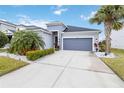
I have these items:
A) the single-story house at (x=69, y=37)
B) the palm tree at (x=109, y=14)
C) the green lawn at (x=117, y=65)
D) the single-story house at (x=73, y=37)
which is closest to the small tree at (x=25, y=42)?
the single-story house at (x=69, y=37)

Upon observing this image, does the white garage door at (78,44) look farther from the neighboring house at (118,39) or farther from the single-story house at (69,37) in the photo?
the neighboring house at (118,39)

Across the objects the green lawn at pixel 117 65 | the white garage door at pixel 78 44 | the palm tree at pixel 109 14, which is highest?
the palm tree at pixel 109 14

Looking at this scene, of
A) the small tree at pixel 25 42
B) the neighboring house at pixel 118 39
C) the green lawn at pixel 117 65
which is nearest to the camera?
the green lawn at pixel 117 65

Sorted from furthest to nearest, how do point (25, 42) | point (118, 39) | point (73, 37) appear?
point (118, 39) → point (73, 37) → point (25, 42)

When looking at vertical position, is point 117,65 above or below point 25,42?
below

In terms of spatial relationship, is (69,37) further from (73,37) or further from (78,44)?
(78,44)

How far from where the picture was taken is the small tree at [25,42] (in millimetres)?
14969

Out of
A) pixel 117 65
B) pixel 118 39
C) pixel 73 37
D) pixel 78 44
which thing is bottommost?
pixel 117 65

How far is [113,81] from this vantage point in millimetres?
6688

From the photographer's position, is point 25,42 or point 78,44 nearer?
point 25,42

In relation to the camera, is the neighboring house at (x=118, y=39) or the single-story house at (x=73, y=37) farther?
the neighboring house at (x=118, y=39)

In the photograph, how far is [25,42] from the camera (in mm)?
14977

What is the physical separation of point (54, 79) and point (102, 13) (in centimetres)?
1121

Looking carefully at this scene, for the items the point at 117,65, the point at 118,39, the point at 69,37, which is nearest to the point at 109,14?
the point at 117,65
